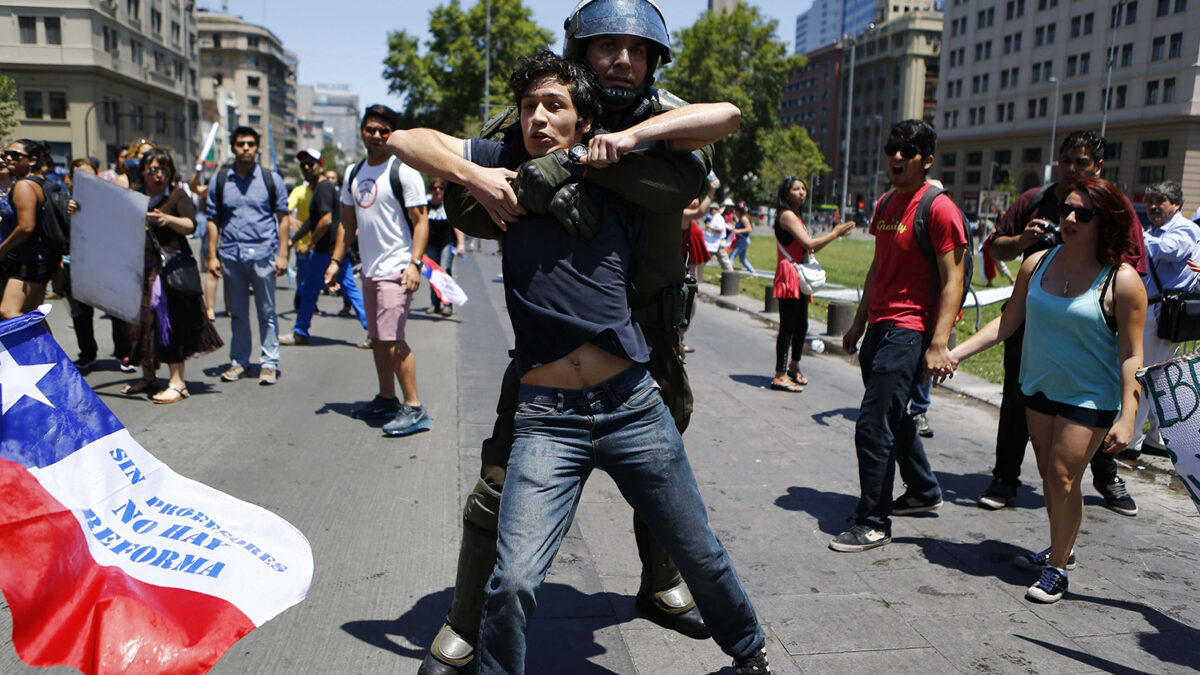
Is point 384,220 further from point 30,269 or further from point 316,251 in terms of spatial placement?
point 316,251

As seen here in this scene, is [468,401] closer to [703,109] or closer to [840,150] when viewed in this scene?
[703,109]

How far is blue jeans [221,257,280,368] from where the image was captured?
298 inches

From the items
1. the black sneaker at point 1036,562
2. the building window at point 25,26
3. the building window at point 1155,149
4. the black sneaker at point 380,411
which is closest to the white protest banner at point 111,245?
the black sneaker at point 380,411

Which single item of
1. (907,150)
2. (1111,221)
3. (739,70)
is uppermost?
(739,70)

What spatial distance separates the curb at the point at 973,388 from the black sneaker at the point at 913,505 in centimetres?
65

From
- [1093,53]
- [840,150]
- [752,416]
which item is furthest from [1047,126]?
[752,416]

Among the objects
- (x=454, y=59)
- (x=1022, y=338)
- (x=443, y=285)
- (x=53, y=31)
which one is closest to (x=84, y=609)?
(x=1022, y=338)

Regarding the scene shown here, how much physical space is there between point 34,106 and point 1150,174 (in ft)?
227

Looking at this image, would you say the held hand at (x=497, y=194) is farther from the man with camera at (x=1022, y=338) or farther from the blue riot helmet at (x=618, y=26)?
the man with camera at (x=1022, y=338)

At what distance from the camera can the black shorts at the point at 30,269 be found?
277 inches

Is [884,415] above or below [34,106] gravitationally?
below

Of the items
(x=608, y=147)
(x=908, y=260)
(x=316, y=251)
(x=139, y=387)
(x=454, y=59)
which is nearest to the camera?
(x=608, y=147)

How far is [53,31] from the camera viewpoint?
3108 cm

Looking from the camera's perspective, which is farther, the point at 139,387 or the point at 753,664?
the point at 139,387
